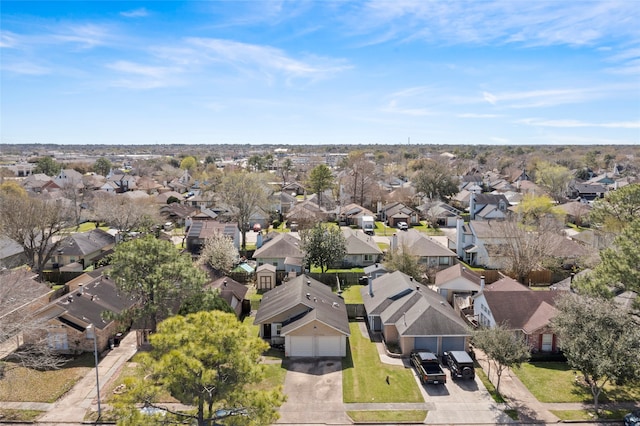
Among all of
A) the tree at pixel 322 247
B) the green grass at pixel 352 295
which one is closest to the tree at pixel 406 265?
the green grass at pixel 352 295

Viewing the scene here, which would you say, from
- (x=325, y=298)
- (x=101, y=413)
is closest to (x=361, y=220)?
(x=325, y=298)

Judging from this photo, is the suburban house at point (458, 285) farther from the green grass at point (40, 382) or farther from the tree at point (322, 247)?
the green grass at point (40, 382)

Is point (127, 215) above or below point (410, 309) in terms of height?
above

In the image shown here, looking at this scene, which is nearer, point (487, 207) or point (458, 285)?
point (458, 285)

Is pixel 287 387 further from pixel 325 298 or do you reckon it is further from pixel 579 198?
pixel 579 198

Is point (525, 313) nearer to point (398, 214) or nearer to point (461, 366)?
point (461, 366)

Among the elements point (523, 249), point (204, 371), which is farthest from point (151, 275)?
point (523, 249)
